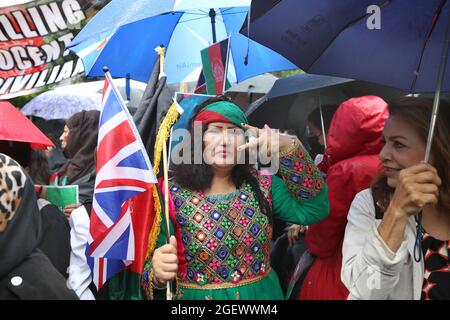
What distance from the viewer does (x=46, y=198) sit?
414 centimetres

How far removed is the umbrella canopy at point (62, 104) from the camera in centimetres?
648

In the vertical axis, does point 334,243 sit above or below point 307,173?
below

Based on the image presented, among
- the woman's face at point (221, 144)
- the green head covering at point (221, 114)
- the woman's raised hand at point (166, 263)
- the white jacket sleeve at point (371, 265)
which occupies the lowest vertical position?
the woman's raised hand at point (166, 263)

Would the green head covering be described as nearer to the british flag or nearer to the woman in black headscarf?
the british flag

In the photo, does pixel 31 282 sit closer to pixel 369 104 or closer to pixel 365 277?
pixel 365 277

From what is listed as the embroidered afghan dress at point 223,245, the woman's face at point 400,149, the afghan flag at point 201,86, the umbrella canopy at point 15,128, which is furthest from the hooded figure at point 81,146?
the woman's face at point 400,149

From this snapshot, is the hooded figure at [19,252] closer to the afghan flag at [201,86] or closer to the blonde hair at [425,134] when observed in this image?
the blonde hair at [425,134]

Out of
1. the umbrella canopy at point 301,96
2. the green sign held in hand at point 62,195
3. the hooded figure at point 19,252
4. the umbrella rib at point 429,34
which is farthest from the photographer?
the umbrella canopy at point 301,96

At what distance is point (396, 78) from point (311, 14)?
1.82 feet

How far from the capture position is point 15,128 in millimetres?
3996

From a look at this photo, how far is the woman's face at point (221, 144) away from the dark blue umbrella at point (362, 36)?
0.51 m

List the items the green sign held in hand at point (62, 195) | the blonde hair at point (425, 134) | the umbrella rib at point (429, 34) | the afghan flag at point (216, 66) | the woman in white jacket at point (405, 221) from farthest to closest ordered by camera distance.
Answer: the afghan flag at point (216, 66) → the green sign held in hand at point (62, 195) → the umbrella rib at point (429, 34) → the blonde hair at point (425, 134) → the woman in white jacket at point (405, 221)

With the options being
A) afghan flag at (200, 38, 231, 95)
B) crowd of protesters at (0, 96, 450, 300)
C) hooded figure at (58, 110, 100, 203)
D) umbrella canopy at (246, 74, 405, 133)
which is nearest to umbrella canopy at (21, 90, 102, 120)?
hooded figure at (58, 110, 100, 203)
